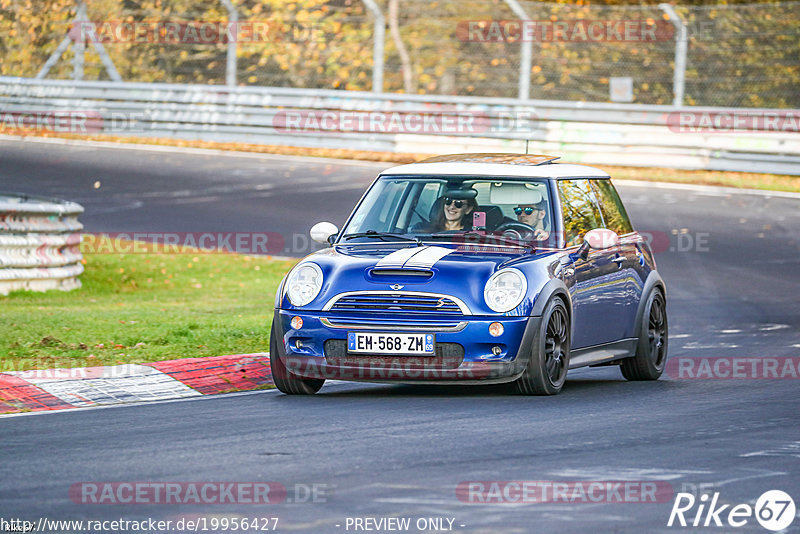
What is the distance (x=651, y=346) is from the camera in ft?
36.4

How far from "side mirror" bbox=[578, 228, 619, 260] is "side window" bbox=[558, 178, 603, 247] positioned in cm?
7

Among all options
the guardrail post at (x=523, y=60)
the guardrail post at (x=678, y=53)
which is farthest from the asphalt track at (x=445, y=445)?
the guardrail post at (x=523, y=60)

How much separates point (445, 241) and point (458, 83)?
58.9ft

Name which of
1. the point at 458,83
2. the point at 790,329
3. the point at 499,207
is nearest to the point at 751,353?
the point at 790,329

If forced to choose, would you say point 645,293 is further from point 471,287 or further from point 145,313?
point 145,313

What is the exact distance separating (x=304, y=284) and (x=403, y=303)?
2.38 ft

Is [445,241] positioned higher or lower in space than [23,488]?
higher

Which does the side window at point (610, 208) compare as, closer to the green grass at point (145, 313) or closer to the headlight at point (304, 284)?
the headlight at point (304, 284)

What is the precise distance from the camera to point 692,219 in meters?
20.7

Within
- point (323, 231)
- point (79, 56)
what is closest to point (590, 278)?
point (323, 231)

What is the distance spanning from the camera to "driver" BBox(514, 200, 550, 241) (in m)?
10.1

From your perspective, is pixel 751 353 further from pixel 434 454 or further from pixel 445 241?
pixel 434 454

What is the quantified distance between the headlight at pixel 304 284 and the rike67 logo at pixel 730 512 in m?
3.56

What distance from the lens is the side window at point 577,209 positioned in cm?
1022
